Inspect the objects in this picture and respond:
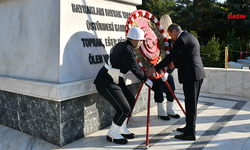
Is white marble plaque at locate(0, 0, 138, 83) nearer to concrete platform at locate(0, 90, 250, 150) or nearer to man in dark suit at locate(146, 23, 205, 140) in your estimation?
concrete platform at locate(0, 90, 250, 150)

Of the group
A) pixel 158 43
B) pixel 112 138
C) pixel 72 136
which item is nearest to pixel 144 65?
pixel 158 43

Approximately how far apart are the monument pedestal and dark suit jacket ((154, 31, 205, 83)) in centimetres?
140

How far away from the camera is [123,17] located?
5367mm

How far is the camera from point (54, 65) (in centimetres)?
385

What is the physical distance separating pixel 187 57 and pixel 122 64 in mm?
1056

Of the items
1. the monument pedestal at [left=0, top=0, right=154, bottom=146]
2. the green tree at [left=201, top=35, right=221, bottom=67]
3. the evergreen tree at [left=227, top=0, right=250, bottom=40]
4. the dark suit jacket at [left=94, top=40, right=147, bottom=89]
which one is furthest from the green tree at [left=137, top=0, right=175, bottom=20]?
the dark suit jacket at [left=94, top=40, right=147, bottom=89]

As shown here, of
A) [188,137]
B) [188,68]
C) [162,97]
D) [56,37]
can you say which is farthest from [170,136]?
[56,37]

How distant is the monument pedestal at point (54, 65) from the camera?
3.82 m

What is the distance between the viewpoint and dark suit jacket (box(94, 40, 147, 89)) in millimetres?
3523

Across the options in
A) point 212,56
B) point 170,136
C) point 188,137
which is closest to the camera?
point 188,137

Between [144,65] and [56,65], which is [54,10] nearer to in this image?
[56,65]

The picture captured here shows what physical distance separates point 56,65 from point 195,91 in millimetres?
2301

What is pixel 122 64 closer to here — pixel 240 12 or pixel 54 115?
pixel 54 115

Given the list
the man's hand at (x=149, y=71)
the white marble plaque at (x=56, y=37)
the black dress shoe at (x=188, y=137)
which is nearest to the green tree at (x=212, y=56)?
the white marble plaque at (x=56, y=37)
